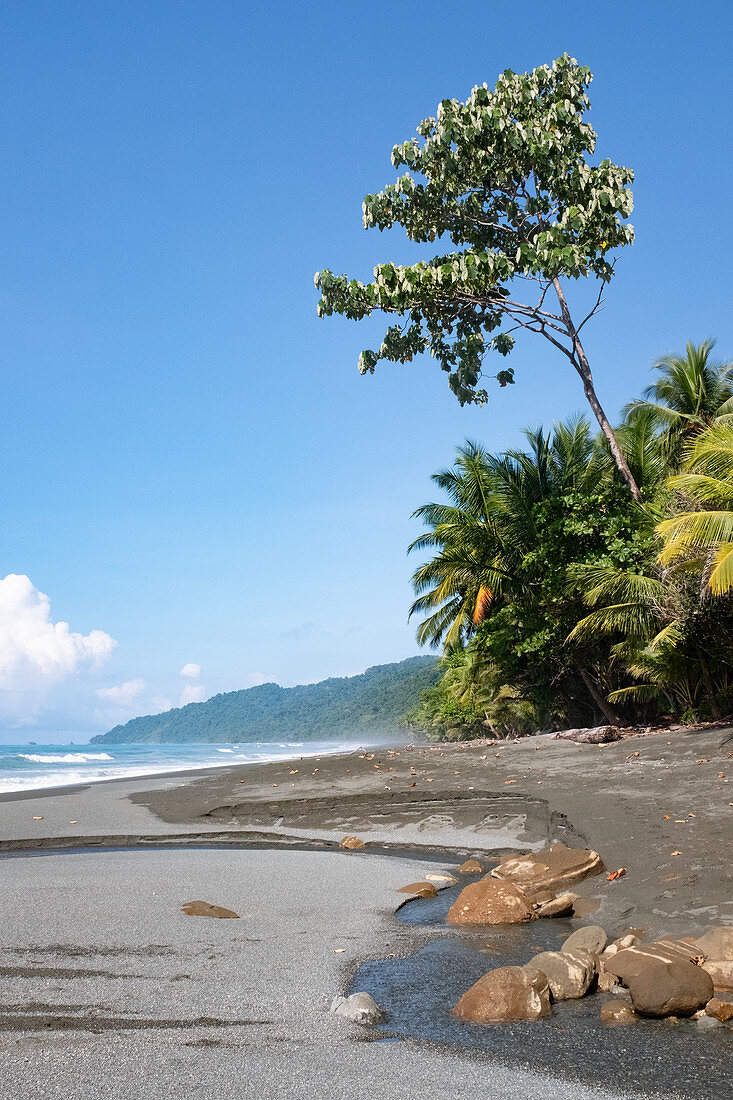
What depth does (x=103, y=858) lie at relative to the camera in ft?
27.1

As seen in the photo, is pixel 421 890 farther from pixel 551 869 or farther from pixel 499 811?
pixel 499 811

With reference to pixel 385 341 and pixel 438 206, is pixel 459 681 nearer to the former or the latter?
pixel 385 341

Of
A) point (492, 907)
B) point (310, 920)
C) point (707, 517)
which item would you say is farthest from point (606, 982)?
point (707, 517)

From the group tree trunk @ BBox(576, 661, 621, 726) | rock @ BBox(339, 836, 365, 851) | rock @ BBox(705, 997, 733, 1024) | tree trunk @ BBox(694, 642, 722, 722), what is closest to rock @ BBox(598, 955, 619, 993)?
rock @ BBox(705, 997, 733, 1024)

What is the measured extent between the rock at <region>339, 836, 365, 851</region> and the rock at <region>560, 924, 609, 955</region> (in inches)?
192

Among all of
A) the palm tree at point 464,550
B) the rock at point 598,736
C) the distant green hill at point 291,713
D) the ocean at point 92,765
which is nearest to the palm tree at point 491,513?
the palm tree at point 464,550

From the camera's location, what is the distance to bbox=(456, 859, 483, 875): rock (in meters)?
7.76

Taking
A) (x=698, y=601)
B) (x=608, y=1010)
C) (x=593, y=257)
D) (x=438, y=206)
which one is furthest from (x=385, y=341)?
(x=608, y=1010)

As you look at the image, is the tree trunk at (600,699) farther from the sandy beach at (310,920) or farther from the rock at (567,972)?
the rock at (567,972)

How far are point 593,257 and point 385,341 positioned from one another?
467cm

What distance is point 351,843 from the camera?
9258 mm

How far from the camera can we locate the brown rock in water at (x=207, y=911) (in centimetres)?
568

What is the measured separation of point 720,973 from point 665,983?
1.54ft

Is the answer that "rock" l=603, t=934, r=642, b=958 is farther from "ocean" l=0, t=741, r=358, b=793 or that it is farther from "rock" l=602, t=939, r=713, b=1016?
"ocean" l=0, t=741, r=358, b=793
